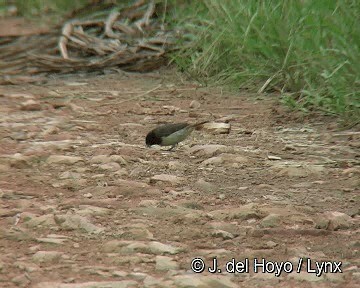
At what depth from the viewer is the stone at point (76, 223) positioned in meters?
2.63

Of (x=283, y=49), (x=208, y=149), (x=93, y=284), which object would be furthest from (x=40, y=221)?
(x=283, y=49)

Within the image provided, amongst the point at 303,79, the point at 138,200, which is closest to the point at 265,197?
the point at 138,200

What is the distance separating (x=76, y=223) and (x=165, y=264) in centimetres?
44

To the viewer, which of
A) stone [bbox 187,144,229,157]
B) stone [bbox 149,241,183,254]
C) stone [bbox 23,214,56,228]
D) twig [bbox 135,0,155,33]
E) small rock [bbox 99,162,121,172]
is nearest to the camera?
stone [bbox 149,241,183,254]

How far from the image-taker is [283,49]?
4812 millimetres

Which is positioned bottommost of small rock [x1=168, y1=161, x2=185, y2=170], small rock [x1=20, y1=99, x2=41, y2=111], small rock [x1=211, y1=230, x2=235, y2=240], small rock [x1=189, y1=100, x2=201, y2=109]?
small rock [x1=189, y1=100, x2=201, y2=109]

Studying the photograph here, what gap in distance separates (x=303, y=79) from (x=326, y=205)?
1.88 metres

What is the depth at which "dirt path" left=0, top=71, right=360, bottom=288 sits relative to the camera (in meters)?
2.31

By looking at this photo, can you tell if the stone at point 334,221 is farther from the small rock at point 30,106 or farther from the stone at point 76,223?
the small rock at point 30,106

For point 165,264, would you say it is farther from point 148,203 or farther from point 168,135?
point 168,135

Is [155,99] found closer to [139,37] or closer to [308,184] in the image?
[139,37]

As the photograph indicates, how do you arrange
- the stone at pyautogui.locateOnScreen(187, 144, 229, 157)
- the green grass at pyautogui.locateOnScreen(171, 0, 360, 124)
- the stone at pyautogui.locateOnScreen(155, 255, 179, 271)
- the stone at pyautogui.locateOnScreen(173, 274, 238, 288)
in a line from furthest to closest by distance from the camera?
the green grass at pyautogui.locateOnScreen(171, 0, 360, 124) → the stone at pyautogui.locateOnScreen(187, 144, 229, 157) → the stone at pyautogui.locateOnScreen(155, 255, 179, 271) → the stone at pyautogui.locateOnScreen(173, 274, 238, 288)

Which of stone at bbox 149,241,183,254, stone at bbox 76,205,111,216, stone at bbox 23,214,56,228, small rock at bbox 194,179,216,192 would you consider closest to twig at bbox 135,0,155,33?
small rock at bbox 194,179,216,192

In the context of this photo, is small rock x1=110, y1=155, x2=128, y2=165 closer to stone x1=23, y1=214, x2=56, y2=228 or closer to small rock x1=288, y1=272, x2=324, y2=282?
stone x1=23, y1=214, x2=56, y2=228
